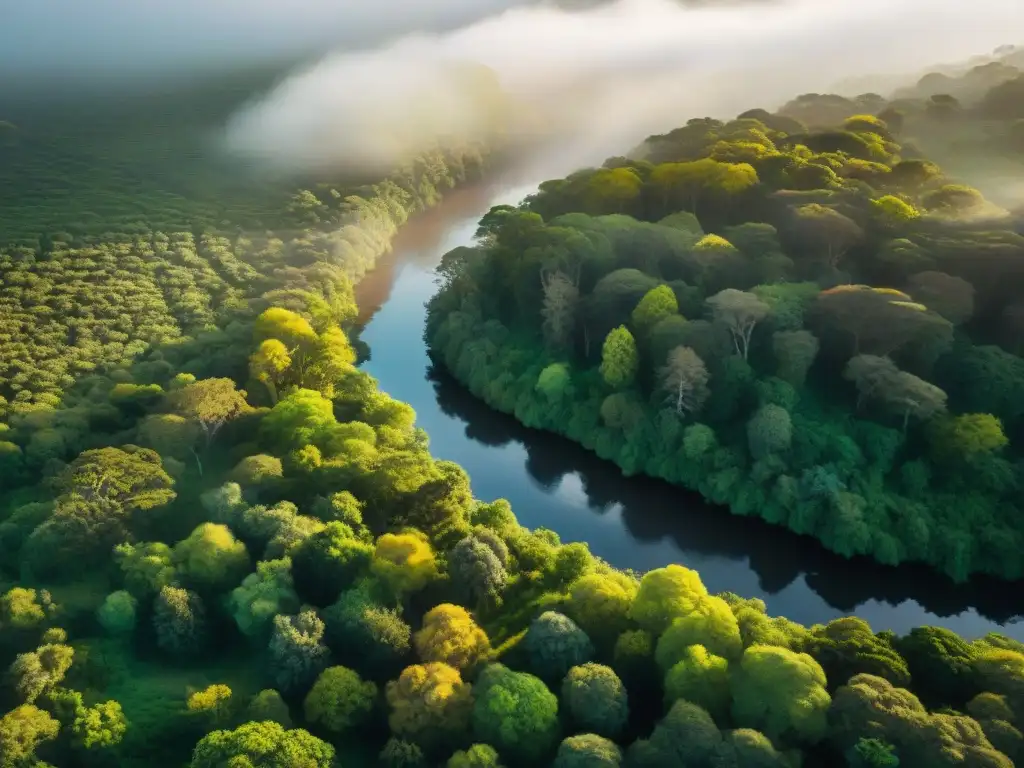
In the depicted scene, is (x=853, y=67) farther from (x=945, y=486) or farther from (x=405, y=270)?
(x=945, y=486)

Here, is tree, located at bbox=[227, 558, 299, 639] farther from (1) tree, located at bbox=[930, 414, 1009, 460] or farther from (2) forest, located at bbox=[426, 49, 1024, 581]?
(1) tree, located at bbox=[930, 414, 1009, 460]

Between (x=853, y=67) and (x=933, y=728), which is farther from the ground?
(x=853, y=67)

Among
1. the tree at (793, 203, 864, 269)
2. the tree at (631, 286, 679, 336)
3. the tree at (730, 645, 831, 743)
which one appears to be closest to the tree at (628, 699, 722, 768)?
the tree at (730, 645, 831, 743)

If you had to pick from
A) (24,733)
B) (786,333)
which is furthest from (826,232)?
(24,733)

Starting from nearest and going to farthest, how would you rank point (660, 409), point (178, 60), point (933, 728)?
point (933, 728), point (660, 409), point (178, 60)

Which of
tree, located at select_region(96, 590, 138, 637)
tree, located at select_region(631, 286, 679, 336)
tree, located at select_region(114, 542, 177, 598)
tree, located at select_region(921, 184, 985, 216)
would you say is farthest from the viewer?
tree, located at select_region(921, 184, 985, 216)

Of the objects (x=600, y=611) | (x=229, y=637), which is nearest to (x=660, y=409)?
(x=600, y=611)
